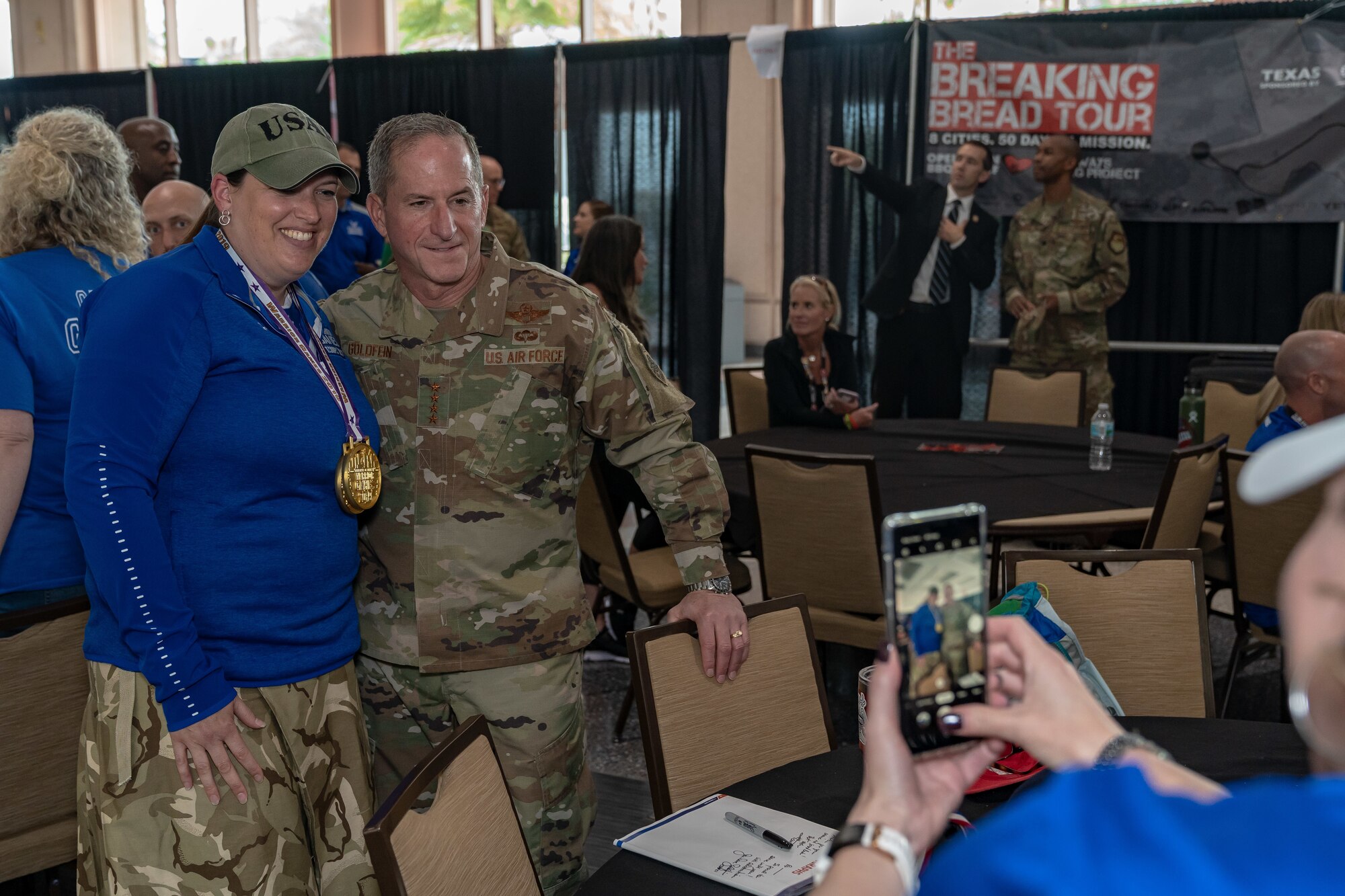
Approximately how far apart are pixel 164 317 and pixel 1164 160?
5.93m

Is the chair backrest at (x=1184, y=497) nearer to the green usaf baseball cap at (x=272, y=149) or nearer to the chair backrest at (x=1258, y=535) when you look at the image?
the chair backrest at (x=1258, y=535)

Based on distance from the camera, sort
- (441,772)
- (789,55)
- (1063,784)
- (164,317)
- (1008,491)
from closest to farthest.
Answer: (1063,784) < (441,772) < (164,317) < (1008,491) < (789,55)

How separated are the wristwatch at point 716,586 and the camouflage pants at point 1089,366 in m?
4.56

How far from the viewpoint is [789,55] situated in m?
7.11

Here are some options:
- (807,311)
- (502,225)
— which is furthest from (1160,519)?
(502,225)

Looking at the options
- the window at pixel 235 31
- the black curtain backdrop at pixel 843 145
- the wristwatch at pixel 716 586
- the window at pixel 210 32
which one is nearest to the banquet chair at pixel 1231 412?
the black curtain backdrop at pixel 843 145

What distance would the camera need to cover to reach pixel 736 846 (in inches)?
59.6

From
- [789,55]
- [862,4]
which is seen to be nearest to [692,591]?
[789,55]

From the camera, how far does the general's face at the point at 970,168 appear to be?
6.38 metres

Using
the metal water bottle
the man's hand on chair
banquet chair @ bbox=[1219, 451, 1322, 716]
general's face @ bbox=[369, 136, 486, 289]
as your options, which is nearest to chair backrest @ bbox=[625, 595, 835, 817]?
the man's hand on chair

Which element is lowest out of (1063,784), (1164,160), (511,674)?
(511,674)

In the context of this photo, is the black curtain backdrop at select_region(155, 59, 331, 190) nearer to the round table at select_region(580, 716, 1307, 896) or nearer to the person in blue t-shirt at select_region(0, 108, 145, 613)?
the person in blue t-shirt at select_region(0, 108, 145, 613)

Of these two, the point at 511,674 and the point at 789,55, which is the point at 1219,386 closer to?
the point at 789,55

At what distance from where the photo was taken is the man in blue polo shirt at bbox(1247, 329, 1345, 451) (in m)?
3.37
